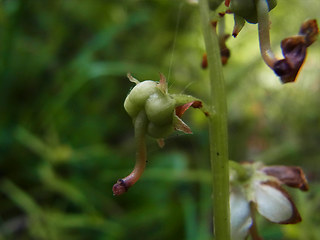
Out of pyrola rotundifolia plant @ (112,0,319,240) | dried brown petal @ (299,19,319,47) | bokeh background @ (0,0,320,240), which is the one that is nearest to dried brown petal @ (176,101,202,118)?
pyrola rotundifolia plant @ (112,0,319,240)

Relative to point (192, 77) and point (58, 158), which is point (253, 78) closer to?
point (192, 77)

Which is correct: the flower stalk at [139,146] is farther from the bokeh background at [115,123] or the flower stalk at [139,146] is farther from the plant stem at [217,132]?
the bokeh background at [115,123]

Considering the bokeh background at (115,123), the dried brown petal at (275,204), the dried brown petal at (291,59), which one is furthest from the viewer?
the bokeh background at (115,123)

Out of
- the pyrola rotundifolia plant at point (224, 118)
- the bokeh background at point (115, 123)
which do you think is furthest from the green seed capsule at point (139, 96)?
the bokeh background at point (115, 123)

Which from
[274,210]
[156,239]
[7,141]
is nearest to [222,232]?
[274,210]

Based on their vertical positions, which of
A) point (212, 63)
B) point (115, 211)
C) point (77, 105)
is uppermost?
point (77, 105)

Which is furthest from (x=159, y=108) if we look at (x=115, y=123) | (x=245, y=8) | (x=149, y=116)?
(x=115, y=123)

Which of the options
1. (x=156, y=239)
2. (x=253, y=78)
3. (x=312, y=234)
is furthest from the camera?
(x=253, y=78)
